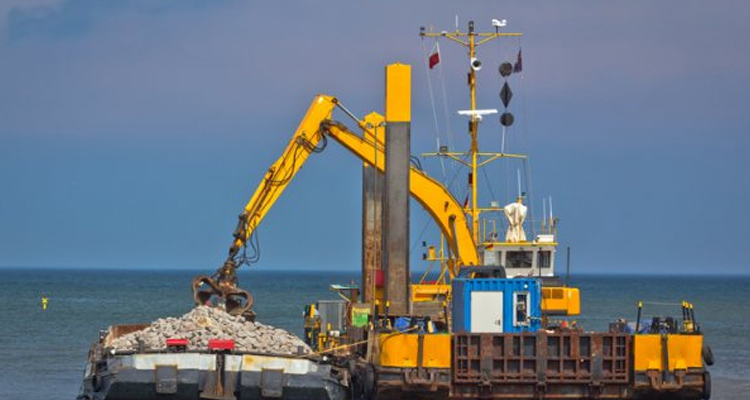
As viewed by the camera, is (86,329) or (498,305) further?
(86,329)

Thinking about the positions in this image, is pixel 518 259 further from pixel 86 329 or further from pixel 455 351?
pixel 86 329

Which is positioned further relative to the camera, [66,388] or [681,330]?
[66,388]

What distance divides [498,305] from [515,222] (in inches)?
296

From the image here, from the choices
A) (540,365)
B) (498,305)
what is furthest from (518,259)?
(540,365)

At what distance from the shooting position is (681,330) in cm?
3256

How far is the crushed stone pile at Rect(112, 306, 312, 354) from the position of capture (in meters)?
37.2

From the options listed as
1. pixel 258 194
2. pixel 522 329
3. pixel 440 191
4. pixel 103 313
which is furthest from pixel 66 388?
pixel 103 313

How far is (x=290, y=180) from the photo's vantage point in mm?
44531

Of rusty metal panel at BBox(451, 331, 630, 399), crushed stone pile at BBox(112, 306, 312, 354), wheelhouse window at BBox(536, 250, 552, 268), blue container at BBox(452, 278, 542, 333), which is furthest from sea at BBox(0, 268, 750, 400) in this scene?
crushed stone pile at BBox(112, 306, 312, 354)

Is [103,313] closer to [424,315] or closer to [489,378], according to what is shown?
[424,315]

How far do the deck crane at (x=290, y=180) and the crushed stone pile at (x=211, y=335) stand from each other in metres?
3.12

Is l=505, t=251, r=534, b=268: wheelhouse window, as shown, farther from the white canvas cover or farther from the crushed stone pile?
the crushed stone pile

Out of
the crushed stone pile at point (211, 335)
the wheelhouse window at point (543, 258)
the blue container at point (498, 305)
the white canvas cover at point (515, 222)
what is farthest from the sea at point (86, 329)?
the crushed stone pile at point (211, 335)

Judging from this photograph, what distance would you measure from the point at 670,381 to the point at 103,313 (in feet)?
250
